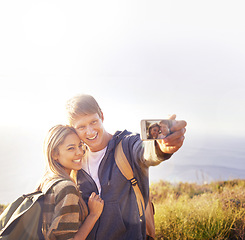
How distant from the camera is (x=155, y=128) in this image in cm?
195

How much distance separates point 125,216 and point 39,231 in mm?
863

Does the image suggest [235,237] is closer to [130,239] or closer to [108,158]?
[130,239]

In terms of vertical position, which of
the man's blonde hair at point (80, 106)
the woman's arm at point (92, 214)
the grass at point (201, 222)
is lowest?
the grass at point (201, 222)

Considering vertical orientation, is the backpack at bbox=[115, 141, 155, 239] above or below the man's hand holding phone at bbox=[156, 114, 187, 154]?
below

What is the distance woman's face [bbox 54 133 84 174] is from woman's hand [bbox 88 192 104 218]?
1.23 ft

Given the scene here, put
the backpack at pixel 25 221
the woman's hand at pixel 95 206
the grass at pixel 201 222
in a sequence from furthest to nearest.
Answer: the grass at pixel 201 222
the woman's hand at pixel 95 206
the backpack at pixel 25 221

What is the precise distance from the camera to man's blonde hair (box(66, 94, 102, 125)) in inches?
111

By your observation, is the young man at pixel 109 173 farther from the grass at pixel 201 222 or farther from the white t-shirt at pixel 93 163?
the grass at pixel 201 222

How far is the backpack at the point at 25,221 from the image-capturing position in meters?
2.16

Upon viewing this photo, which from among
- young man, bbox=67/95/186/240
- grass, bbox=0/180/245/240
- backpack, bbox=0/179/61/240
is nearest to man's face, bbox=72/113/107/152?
young man, bbox=67/95/186/240

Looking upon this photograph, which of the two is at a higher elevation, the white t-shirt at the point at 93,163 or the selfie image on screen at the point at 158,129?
the selfie image on screen at the point at 158,129

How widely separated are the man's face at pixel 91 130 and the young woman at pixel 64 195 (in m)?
0.07

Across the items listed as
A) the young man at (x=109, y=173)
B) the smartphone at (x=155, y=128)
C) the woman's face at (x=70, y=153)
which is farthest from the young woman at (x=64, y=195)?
the smartphone at (x=155, y=128)

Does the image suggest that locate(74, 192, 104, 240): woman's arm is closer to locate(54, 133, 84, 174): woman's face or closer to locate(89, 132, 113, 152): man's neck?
locate(54, 133, 84, 174): woman's face
